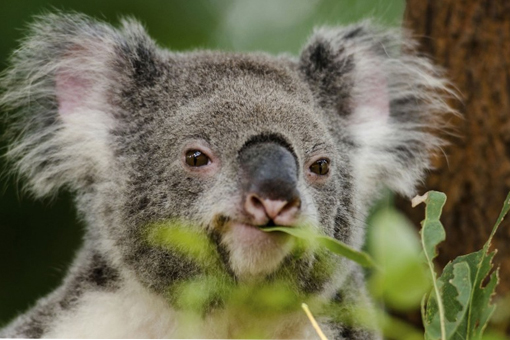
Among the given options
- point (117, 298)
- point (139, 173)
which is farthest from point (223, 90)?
point (117, 298)

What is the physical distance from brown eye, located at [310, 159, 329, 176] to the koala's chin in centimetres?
37

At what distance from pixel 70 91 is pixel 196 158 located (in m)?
0.75

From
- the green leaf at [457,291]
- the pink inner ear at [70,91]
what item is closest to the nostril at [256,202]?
the green leaf at [457,291]

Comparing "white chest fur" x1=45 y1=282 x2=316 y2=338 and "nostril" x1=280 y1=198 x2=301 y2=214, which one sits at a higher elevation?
"nostril" x1=280 y1=198 x2=301 y2=214

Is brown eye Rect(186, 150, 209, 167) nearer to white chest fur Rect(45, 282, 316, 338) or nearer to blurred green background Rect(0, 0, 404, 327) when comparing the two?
white chest fur Rect(45, 282, 316, 338)

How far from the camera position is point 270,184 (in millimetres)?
1809

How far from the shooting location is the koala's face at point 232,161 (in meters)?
1.87

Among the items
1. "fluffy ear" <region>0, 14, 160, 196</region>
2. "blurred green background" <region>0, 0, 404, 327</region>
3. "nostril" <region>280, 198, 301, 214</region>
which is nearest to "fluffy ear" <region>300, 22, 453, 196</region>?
"fluffy ear" <region>0, 14, 160, 196</region>

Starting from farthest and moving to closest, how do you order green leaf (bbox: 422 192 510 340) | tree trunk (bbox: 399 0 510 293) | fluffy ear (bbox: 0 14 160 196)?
tree trunk (bbox: 399 0 510 293) → fluffy ear (bbox: 0 14 160 196) → green leaf (bbox: 422 192 510 340)

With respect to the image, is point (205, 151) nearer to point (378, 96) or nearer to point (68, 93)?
point (68, 93)

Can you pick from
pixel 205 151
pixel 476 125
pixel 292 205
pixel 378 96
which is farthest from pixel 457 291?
pixel 476 125

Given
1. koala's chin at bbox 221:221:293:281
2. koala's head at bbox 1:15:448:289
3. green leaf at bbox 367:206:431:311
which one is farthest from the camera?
koala's head at bbox 1:15:448:289

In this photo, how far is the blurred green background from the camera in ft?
18.9

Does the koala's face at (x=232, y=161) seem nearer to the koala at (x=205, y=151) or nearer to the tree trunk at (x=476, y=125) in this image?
the koala at (x=205, y=151)
